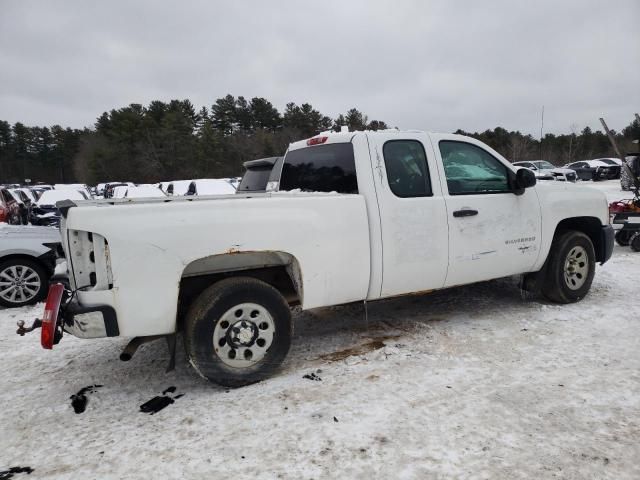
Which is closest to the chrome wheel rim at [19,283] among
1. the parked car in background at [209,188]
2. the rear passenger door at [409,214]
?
the rear passenger door at [409,214]

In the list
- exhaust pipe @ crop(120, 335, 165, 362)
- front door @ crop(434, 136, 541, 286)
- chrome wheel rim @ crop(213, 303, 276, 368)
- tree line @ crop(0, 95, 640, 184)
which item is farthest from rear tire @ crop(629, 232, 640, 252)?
tree line @ crop(0, 95, 640, 184)

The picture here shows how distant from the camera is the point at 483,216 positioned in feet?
14.2

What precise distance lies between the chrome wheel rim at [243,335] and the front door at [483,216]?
1896 millimetres

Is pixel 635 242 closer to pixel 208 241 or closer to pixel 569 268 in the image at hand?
pixel 569 268

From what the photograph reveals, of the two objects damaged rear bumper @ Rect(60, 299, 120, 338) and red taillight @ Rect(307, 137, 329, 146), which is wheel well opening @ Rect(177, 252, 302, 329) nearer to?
damaged rear bumper @ Rect(60, 299, 120, 338)

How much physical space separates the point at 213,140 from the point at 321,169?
57172mm

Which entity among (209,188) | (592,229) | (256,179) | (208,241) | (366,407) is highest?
(209,188)

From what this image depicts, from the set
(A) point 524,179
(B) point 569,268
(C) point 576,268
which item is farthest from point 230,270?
(C) point 576,268

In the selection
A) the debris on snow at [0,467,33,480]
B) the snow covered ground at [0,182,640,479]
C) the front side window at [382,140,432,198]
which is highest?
the front side window at [382,140,432,198]

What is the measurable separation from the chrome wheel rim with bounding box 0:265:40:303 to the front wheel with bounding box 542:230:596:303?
22.2ft

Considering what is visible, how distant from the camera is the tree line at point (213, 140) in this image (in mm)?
50781

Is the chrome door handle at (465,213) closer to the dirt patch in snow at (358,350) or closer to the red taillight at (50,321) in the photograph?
the dirt patch in snow at (358,350)

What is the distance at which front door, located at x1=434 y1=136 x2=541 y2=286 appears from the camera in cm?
420

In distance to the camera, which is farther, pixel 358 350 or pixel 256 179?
pixel 256 179
